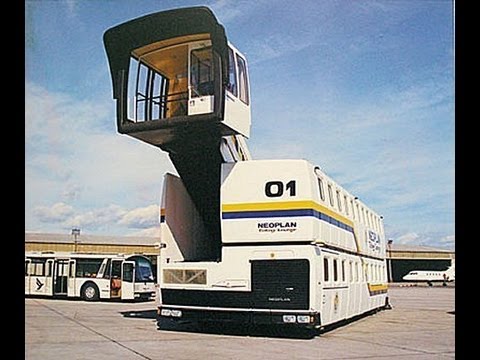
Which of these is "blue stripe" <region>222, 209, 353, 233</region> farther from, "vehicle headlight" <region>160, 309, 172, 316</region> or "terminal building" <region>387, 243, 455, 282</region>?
"vehicle headlight" <region>160, 309, 172, 316</region>

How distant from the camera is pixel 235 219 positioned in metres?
4.64

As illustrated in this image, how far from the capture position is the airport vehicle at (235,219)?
392 centimetres

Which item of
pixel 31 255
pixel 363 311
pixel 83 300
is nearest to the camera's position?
pixel 31 255

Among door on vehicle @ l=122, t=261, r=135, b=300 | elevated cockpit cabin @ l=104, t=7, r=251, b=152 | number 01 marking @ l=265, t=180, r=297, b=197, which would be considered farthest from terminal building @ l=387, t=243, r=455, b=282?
door on vehicle @ l=122, t=261, r=135, b=300

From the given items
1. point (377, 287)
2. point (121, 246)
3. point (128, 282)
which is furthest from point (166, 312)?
point (128, 282)

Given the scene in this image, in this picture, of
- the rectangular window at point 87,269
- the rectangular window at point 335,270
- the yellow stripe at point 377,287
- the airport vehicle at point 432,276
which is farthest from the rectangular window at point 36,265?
the yellow stripe at point 377,287

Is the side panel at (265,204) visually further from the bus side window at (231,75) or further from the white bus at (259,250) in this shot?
the bus side window at (231,75)

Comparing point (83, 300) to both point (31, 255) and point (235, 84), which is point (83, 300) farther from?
point (235, 84)

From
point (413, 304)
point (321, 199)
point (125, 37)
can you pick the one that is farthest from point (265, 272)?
point (413, 304)

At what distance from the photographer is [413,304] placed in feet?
22.1

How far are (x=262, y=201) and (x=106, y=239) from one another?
4.02 ft

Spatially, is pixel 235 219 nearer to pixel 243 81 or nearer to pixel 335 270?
pixel 335 270

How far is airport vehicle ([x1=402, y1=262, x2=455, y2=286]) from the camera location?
323cm

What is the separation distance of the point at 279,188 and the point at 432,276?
1.11 meters
